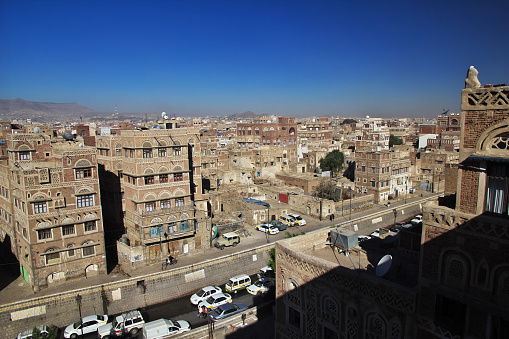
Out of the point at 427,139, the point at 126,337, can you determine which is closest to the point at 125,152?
the point at 126,337

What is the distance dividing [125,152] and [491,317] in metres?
24.1

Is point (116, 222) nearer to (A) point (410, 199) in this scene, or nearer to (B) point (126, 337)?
(B) point (126, 337)

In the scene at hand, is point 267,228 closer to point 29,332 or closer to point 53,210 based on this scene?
point 53,210

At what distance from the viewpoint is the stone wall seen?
19.8 m

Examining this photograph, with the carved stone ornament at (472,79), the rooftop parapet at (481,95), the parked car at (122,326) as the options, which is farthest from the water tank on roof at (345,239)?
the parked car at (122,326)

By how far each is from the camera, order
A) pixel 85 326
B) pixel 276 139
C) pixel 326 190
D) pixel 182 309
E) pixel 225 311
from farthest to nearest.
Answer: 1. pixel 276 139
2. pixel 326 190
3. pixel 182 309
4. pixel 225 311
5. pixel 85 326

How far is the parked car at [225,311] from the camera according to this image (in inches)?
787

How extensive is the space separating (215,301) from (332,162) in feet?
125

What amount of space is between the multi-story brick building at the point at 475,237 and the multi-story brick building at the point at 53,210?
21356mm

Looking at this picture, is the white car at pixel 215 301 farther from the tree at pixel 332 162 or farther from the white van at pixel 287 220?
the tree at pixel 332 162

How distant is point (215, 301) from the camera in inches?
874

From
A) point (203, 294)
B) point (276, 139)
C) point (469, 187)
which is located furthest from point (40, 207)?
point (276, 139)

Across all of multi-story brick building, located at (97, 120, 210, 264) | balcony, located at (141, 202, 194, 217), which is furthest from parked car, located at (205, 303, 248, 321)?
balcony, located at (141, 202, 194, 217)

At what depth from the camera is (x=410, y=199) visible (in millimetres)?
44156
